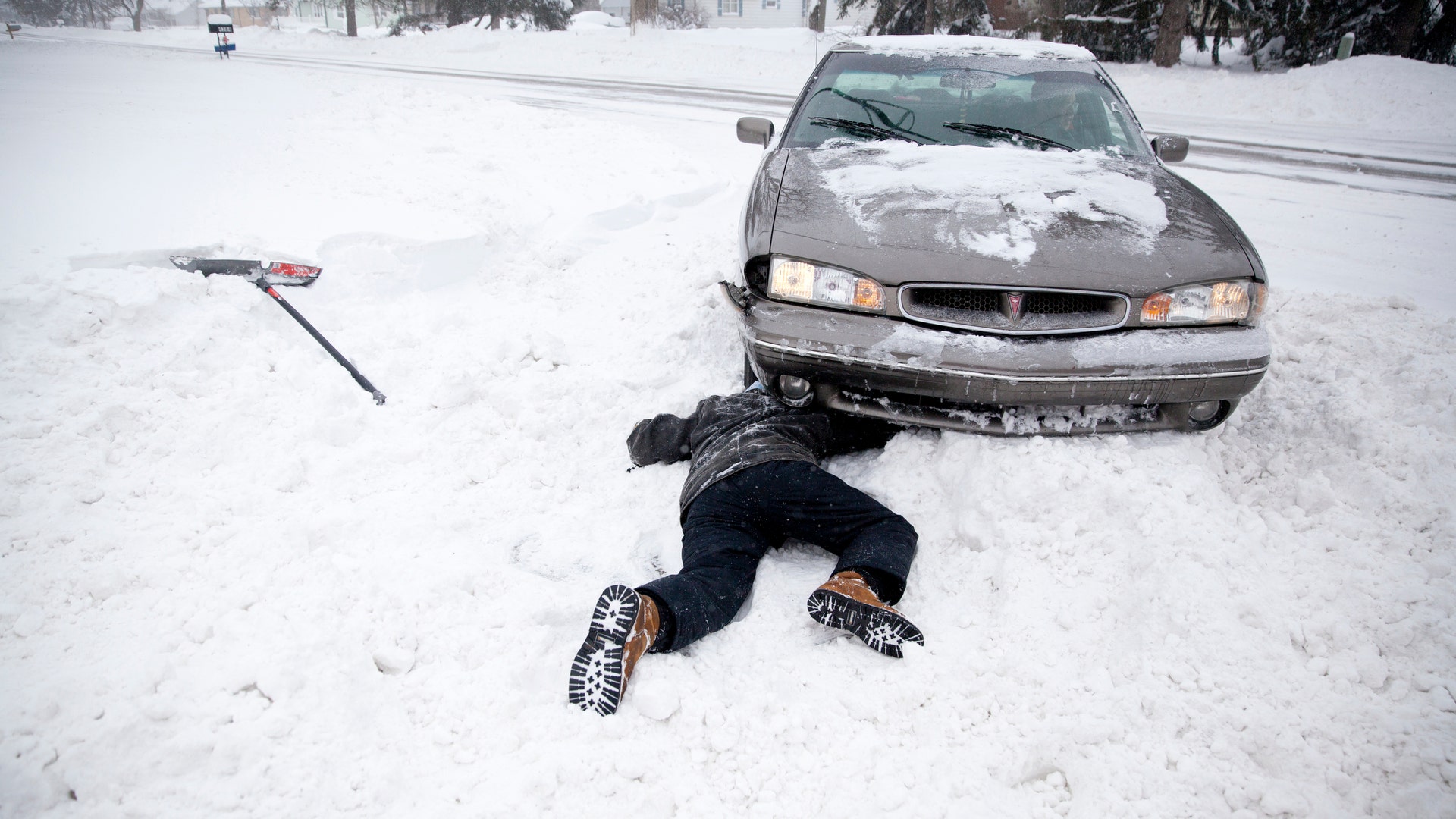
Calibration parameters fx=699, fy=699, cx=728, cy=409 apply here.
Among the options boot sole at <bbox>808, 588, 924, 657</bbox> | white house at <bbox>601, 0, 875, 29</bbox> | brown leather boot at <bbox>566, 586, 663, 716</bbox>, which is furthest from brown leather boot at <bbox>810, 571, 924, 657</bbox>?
white house at <bbox>601, 0, 875, 29</bbox>

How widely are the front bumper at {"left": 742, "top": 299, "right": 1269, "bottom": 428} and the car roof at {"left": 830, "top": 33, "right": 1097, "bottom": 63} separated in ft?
6.81

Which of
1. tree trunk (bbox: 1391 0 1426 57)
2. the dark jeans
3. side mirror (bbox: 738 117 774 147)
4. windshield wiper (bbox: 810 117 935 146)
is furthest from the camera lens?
tree trunk (bbox: 1391 0 1426 57)

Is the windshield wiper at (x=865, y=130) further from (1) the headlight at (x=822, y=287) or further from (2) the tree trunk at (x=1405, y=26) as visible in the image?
(2) the tree trunk at (x=1405, y=26)

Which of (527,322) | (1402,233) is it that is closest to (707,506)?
(527,322)

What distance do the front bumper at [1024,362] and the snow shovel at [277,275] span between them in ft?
6.67

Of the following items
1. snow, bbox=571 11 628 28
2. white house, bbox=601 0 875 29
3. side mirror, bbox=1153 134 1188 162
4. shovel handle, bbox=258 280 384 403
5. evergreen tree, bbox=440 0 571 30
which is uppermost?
white house, bbox=601 0 875 29

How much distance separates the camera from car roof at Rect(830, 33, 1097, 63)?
12.1ft

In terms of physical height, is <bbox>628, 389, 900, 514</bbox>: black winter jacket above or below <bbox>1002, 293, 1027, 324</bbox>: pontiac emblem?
below

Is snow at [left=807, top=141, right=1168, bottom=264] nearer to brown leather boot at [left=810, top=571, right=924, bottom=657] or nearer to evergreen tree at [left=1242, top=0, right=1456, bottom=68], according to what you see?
brown leather boot at [left=810, top=571, right=924, bottom=657]

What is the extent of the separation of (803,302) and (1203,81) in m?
14.9

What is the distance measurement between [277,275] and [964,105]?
3.57 metres

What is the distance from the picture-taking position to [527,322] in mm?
3984

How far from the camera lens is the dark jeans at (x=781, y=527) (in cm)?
209

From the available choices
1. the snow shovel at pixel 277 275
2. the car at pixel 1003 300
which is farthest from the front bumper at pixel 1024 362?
the snow shovel at pixel 277 275
